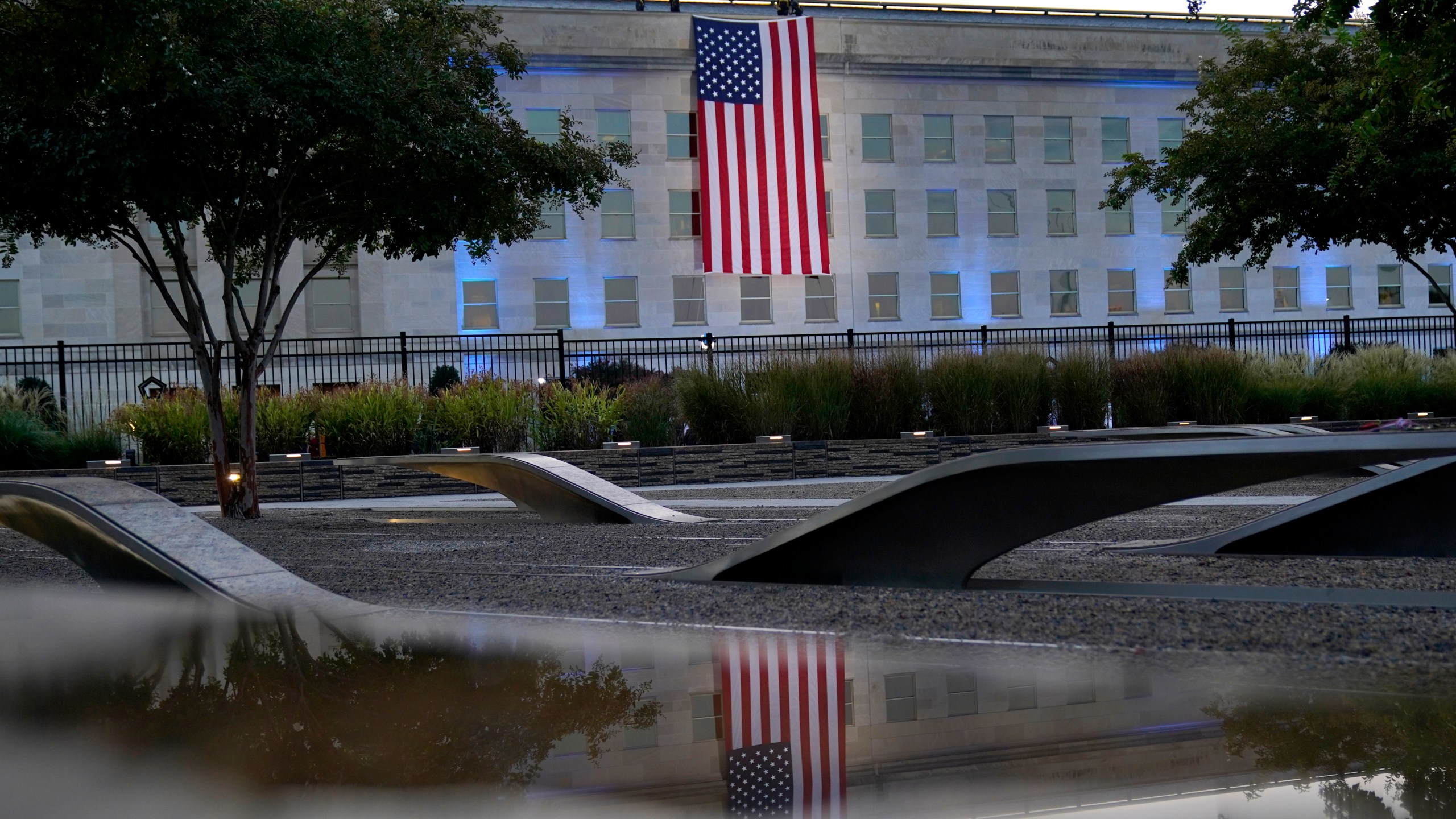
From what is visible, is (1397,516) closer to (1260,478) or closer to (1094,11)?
(1260,478)

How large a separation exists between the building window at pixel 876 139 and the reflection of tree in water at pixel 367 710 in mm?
32861

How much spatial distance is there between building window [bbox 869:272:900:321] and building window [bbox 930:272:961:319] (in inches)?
47.5

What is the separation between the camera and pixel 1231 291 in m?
36.5

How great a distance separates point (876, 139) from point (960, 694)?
33.8m

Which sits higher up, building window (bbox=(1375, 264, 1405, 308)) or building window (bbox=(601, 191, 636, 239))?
building window (bbox=(601, 191, 636, 239))

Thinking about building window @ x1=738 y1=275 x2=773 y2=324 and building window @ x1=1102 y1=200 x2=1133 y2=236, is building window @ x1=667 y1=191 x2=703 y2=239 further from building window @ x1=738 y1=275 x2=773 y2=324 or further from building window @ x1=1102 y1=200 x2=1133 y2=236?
building window @ x1=1102 y1=200 x2=1133 y2=236

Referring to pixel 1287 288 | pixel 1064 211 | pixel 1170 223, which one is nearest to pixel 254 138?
pixel 1064 211

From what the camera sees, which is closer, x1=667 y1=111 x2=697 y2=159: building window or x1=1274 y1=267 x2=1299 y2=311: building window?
x1=667 y1=111 x2=697 y2=159: building window

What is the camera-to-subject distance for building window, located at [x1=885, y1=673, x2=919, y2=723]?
8.58 feet

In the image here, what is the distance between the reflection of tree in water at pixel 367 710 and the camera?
2379 millimetres

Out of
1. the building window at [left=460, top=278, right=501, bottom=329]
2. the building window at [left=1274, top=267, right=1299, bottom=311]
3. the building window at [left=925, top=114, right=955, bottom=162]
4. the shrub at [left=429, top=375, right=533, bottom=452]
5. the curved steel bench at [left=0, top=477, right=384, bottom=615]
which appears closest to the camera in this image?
the curved steel bench at [left=0, top=477, right=384, bottom=615]

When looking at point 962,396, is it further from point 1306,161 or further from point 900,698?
point 900,698

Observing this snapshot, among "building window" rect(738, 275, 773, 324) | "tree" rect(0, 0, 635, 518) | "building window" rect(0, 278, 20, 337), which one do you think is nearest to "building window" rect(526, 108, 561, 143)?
"building window" rect(738, 275, 773, 324)

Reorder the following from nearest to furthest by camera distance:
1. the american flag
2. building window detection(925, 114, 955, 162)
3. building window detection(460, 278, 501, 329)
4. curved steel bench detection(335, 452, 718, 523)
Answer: curved steel bench detection(335, 452, 718, 523) → the american flag → building window detection(460, 278, 501, 329) → building window detection(925, 114, 955, 162)
